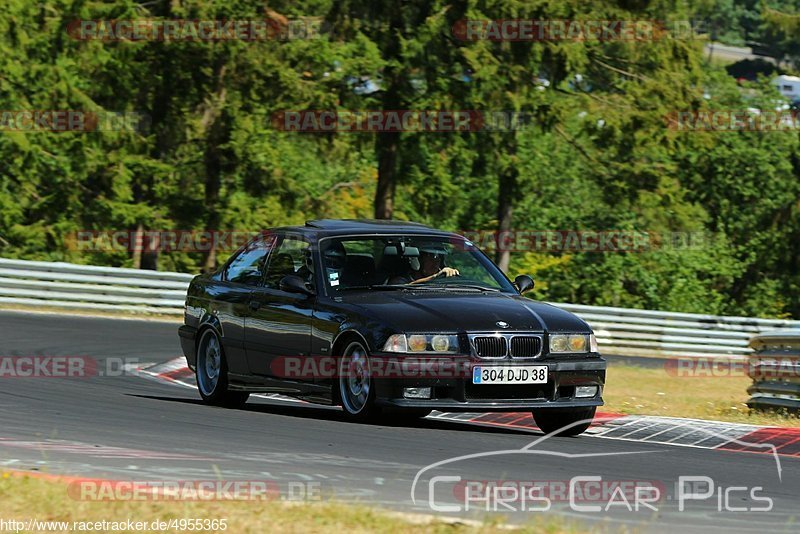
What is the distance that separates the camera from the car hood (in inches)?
400

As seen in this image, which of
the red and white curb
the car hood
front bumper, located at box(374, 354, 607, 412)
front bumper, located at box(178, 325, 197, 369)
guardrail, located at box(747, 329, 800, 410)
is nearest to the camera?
front bumper, located at box(374, 354, 607, 412)

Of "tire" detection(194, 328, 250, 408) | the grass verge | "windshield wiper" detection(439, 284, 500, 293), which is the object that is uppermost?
"windshield wiper" detection(439, 284, 500, 293)

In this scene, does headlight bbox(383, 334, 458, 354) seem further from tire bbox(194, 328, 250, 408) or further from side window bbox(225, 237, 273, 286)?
tire bbox(194, 328, 250, 408)

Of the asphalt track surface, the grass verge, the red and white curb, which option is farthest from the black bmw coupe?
the grass verge

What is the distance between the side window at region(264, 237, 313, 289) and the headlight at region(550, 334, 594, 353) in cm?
217

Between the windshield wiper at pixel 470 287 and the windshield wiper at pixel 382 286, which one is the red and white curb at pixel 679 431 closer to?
the windshield wiper at pixel 470 287

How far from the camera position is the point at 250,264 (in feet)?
40.8

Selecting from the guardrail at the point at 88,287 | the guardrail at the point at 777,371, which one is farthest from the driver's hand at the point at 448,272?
the guardrail at the point at 88,287

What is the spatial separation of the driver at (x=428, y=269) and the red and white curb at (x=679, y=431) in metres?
1.38

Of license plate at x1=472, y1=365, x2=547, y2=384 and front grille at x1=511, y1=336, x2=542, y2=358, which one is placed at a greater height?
front grille at x1=511, y1=336, x2=542, y2=358

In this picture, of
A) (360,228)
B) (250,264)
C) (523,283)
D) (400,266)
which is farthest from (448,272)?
(250,264)

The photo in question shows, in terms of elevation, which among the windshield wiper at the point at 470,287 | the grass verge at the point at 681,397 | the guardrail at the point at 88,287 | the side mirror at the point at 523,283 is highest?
the windshield wiper at the point at 470,287

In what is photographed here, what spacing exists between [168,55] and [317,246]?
2765 centimetres

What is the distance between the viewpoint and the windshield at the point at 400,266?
36.7 feet
